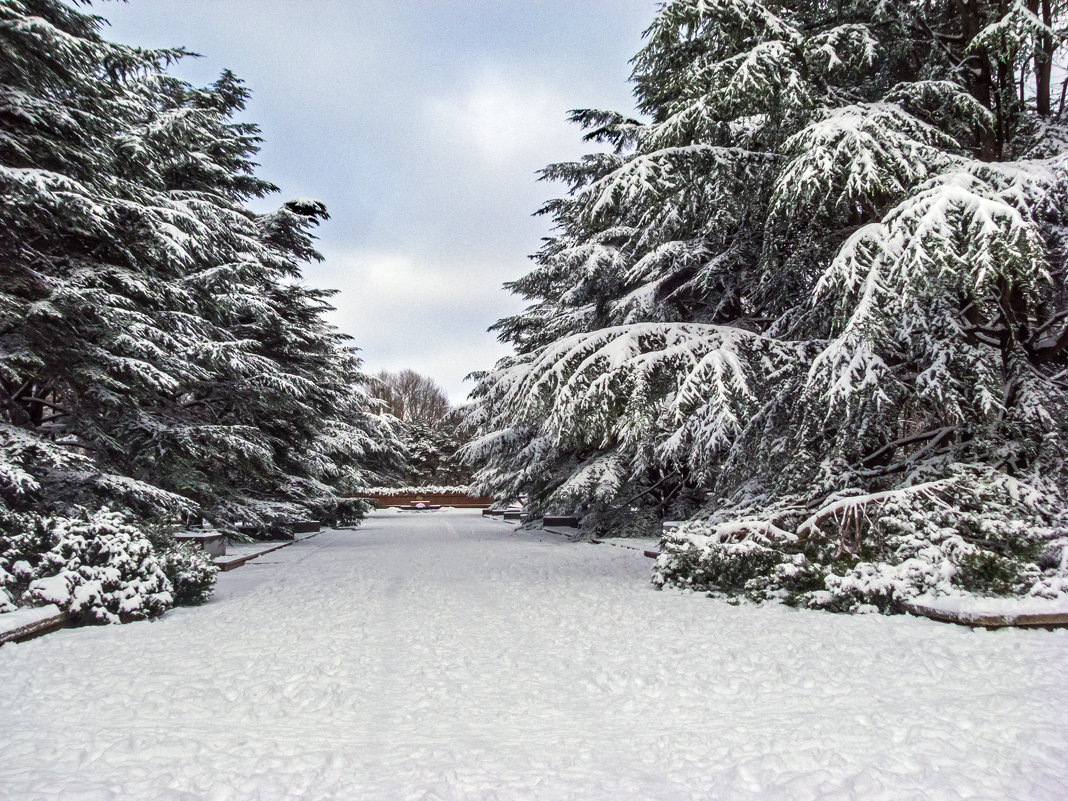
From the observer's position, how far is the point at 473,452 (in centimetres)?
2139

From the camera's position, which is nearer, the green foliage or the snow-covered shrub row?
the green foliage

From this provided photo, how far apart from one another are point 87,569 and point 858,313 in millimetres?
7937

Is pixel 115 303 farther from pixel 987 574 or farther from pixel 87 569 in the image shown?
pixel 987 574

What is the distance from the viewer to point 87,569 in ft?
21.8

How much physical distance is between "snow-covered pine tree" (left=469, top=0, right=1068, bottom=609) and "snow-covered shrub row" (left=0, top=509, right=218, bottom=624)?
4662 millimetres

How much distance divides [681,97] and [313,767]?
9148 millimetres

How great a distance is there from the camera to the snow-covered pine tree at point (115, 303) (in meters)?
7.95

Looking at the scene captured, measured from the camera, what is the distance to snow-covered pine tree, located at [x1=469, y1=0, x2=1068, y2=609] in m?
6.54

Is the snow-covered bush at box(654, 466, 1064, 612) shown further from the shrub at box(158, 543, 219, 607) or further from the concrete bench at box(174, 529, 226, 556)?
the concrete bench at box(174, 529, 226, 556)

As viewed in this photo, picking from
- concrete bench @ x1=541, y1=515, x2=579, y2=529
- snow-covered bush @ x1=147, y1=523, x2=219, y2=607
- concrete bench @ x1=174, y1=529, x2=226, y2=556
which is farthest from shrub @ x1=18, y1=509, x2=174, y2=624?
concrete bench @ x1=541, y1=515, x2=579, y2=529

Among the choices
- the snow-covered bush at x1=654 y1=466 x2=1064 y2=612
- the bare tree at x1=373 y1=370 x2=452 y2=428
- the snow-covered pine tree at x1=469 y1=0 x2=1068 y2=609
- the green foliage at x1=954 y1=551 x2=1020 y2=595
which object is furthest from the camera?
the bare tree at x1=373 y1=370 x2=452 y2=428

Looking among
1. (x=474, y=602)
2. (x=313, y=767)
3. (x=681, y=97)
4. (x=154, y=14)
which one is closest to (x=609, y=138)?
(x=681, y=97)

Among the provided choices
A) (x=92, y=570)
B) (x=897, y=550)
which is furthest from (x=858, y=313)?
(x=92, y=570)

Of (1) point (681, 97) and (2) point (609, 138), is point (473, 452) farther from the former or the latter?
(1) point (681, 97)
